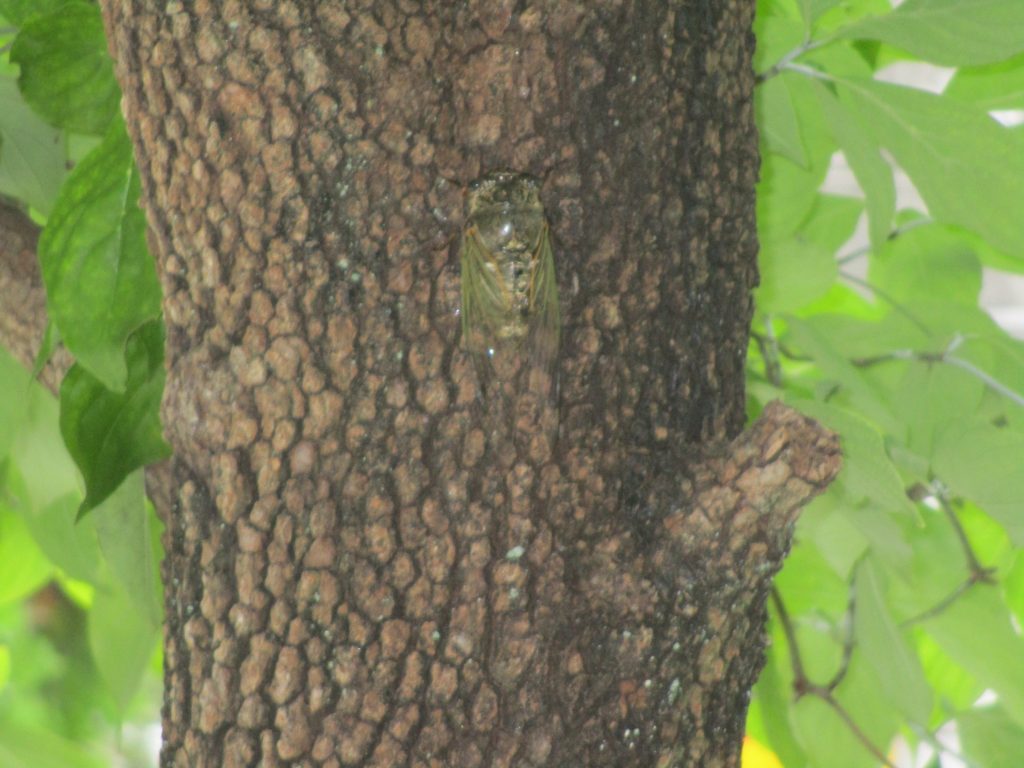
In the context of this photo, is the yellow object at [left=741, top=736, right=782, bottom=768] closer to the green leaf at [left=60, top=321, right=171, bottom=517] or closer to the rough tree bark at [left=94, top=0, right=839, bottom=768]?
Answer: the rough tree bark at [left=94, top=0, right=839, bottom=768]

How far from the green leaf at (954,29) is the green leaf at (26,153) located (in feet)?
1.49

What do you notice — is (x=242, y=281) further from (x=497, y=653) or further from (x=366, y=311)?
(x=497, y=653)

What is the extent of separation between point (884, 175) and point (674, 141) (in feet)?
0.59

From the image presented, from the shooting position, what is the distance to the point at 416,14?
1.63 ft

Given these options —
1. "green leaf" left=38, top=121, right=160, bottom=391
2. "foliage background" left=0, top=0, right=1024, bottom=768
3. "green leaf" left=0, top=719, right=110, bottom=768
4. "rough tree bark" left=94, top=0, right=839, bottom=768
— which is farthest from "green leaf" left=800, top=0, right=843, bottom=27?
"green leaf" left=0, top=719, right=110, bottom=768

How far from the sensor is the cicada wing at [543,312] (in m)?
0.49

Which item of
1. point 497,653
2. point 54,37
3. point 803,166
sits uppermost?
point 54,37

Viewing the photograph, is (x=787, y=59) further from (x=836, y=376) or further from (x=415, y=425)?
(x=415, y=425)

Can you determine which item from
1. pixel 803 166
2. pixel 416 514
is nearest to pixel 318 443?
pixel 416 514

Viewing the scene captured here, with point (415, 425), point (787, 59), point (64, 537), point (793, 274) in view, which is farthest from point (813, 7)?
point (64, 537)

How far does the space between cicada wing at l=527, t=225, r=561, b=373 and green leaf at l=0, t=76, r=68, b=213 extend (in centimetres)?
34

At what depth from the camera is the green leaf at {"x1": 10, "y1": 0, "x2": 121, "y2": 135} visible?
→ 22.8 inches

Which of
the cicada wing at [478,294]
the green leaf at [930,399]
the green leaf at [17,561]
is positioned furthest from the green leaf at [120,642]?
the green leaf at [930,399]

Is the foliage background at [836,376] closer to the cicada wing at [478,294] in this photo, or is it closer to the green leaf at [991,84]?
the green leaf at [991,84]
